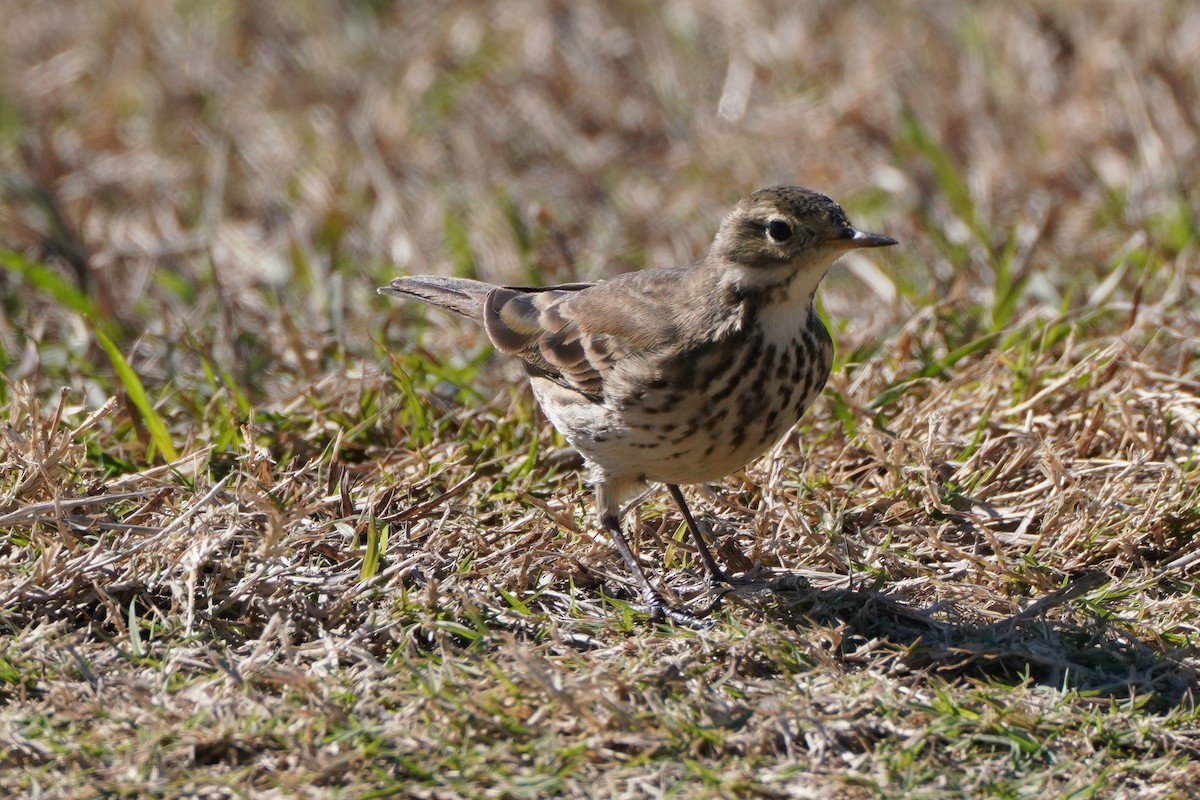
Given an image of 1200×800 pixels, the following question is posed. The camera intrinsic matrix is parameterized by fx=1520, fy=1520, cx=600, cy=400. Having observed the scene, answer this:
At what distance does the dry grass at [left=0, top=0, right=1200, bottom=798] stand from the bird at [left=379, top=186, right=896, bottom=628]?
296 mm

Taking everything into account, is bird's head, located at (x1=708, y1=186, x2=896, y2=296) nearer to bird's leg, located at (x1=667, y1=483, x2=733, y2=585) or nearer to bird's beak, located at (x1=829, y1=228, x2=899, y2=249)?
bird's beak, located at (x1=829, y1=228, x2=899, y2=249)

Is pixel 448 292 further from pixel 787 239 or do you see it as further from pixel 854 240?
pixel 854 240

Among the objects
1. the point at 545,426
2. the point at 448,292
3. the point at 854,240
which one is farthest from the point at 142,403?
the point at 854,240

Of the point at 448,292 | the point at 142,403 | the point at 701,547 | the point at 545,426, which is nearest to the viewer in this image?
the point at 701,547

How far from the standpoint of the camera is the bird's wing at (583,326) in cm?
446

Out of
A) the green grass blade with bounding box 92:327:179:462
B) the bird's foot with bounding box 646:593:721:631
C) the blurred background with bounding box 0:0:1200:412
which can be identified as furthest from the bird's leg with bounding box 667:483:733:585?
the green grass blade with bounding box 92:327:179:462

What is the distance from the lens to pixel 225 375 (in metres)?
5.52

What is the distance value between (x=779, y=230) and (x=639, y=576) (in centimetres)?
107

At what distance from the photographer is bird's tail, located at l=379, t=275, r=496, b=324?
17.6ft

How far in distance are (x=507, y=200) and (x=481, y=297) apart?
175cm

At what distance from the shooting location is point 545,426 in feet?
17.3

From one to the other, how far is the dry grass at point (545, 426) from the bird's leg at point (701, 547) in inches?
3.4

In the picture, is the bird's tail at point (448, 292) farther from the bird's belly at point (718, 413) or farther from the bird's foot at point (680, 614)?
the bird's foot at point (680, 614)

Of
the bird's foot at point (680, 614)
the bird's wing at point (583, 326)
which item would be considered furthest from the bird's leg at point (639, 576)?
the bird's wing at point (583, 326)
